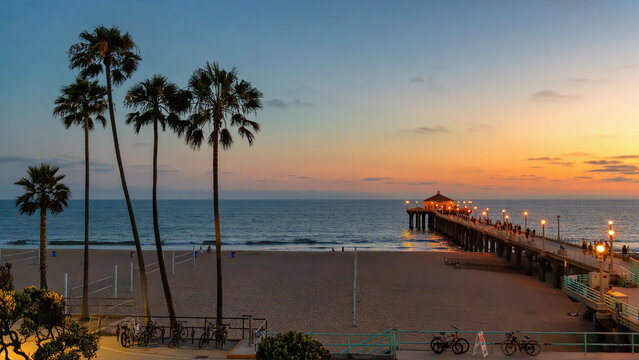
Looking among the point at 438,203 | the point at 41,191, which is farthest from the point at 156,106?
the point at 438,203

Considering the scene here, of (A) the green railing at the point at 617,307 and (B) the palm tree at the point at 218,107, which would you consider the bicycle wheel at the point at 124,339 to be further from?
(A) the green railing at the point at 617,307

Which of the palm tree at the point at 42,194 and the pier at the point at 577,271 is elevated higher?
the palm tree at the point at 42,194

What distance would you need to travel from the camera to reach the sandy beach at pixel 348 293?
22000 mm

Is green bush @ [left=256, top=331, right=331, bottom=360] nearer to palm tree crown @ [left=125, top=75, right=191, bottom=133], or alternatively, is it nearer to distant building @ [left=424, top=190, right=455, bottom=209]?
palm tree crown @ [left=125, top=75, right=191, bottom=133]

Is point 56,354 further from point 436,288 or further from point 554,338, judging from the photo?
point 436,288

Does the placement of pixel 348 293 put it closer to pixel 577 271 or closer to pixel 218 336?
pixel 577 271

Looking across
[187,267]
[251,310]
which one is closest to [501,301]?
[251,310]

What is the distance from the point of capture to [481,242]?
183 ft

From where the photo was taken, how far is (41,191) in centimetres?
2064

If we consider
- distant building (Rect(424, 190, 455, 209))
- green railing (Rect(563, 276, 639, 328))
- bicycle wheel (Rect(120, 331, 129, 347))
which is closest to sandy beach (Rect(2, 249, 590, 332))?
green railing (Rect(563, 276, 639, 328))

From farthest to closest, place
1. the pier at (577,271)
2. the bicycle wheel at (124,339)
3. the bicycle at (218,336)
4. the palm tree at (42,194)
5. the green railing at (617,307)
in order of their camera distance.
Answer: the palm tree at (42,194) → the pier at (577,271) → the green railing at (617,307) → the bicycle wheel at (124,339) → the bicycle at (218,336)

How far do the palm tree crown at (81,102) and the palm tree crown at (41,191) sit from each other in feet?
8.80

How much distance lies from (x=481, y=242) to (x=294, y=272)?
28.6m

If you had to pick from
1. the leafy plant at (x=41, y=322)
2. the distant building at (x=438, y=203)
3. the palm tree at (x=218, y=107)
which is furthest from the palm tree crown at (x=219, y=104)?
the distant building at (x=438, y=203)
